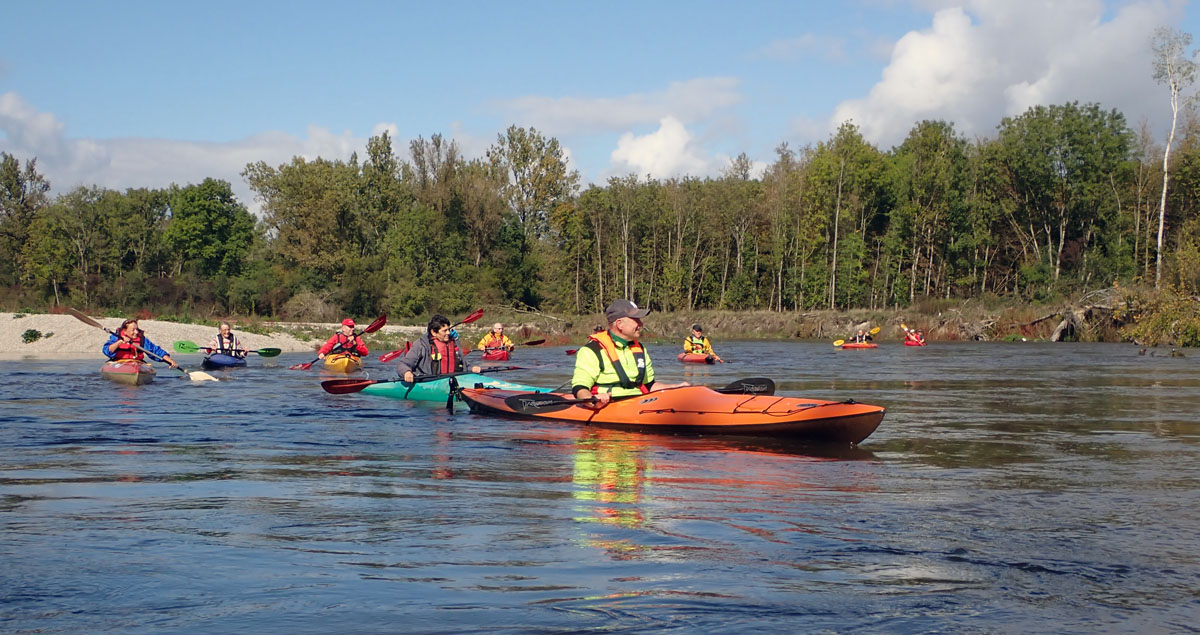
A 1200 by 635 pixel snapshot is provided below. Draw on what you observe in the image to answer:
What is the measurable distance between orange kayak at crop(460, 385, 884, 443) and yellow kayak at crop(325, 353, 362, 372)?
9.61 metres

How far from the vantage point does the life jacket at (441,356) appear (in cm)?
1444

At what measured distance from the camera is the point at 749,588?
4418mm

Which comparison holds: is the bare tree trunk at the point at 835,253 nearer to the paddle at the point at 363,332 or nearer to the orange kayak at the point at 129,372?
the paddle at the point at 363,332

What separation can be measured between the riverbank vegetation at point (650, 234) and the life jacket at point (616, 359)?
31.9 metres

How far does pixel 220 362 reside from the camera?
20.9m

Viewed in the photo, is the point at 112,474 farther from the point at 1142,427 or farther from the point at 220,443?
the point at 1142,427

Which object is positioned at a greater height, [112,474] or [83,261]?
[83,261]

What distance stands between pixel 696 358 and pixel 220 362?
36.5 feet

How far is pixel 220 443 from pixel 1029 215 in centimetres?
4617

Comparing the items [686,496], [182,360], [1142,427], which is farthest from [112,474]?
[182,360]

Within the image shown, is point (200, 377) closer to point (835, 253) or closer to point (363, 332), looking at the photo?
point (363, 332)

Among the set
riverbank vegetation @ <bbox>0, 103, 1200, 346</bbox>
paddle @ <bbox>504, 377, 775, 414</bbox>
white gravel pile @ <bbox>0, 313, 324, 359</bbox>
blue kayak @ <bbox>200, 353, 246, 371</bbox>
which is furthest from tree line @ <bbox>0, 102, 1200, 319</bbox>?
paddle @ <bbox>504, 377, 775, 414</bbox>

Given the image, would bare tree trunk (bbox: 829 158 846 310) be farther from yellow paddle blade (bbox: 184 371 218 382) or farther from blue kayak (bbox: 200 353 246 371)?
yellow paddle blade (bbox: 184 371 218 382)

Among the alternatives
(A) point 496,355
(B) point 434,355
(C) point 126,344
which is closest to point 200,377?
(C) point 126,344
